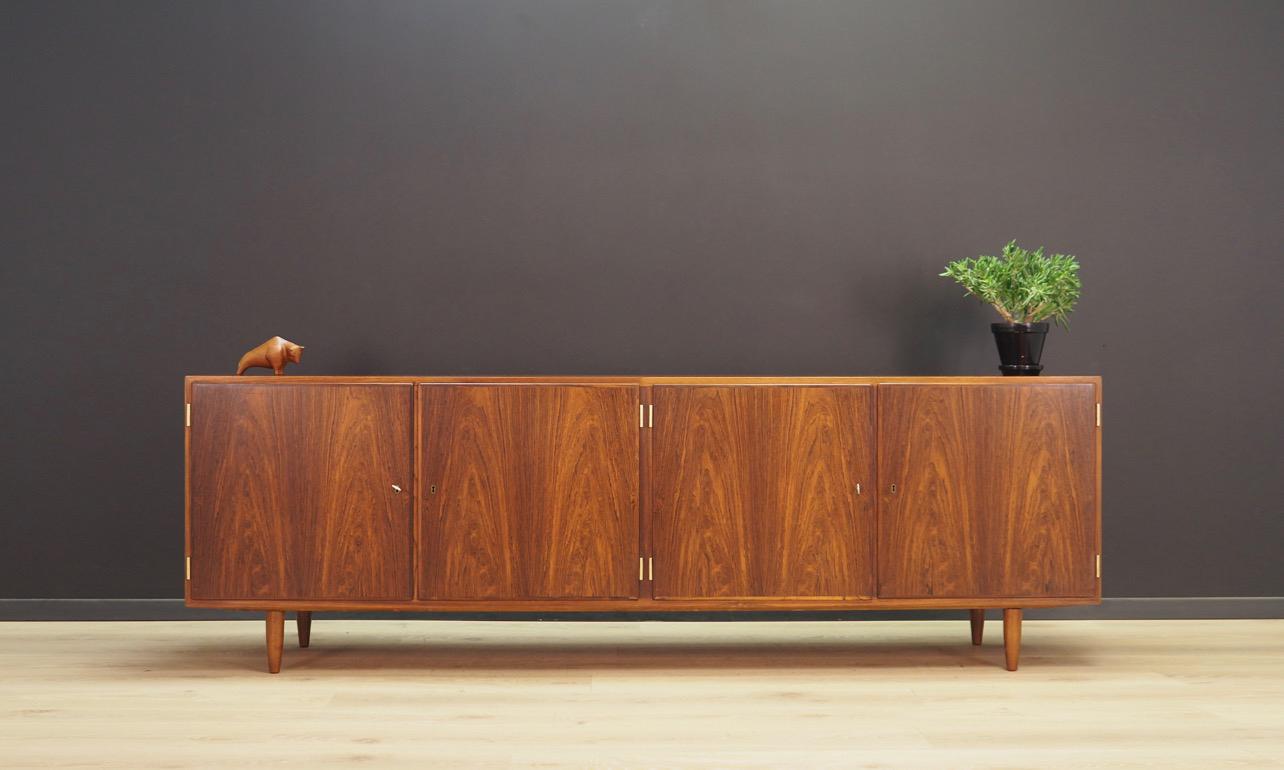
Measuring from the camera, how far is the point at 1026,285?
289 centimetres

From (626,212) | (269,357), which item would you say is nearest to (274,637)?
(269,357)

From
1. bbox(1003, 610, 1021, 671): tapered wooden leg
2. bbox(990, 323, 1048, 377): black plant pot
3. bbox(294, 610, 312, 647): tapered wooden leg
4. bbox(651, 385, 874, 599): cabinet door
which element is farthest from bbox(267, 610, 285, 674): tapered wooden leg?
bbox(990, 323, 1048, 377): black plant pot

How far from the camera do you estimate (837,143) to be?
11.2 ft

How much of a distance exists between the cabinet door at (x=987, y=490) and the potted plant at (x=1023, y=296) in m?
0.19

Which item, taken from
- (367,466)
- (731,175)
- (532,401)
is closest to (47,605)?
(367,466)

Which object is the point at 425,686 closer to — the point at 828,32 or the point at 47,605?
the point at 47,605

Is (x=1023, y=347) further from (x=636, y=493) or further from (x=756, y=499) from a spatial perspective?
(x=636, y=493)

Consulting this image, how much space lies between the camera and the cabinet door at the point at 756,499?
2691mm

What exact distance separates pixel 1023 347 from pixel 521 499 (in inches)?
59.3

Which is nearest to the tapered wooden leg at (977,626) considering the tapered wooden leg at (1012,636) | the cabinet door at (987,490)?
the tapered wooden leg at (1012,636)

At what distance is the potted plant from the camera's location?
2871 millimetres

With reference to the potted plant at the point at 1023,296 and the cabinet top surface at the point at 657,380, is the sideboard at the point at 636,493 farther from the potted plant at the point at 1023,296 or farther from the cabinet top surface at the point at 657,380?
the potted plant at the point at 1023,296

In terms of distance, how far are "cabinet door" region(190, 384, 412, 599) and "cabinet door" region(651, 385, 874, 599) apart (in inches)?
28.0

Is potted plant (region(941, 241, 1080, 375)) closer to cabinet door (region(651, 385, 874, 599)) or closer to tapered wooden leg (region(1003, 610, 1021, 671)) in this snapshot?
cabinet door (region(651, 385, 874, 599))
